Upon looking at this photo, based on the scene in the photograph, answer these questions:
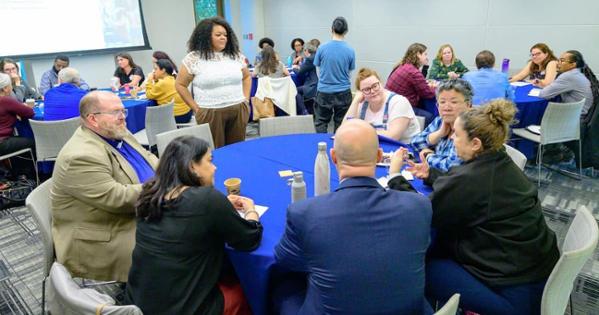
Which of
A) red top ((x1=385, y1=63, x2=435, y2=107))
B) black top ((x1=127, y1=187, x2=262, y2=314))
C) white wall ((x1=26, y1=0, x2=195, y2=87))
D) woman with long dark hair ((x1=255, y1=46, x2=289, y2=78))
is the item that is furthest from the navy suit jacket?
white wall ((x1=26, y1=0, x2=195, y2=87))

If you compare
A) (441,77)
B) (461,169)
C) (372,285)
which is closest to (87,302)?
(372,285)

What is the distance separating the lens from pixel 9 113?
3.93m

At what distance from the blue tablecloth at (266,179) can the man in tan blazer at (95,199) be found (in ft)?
1.62

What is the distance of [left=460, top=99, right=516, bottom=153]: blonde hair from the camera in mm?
1710

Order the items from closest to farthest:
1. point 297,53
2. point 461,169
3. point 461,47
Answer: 1. point 461,169
2. point 461,47
3. point 297,53

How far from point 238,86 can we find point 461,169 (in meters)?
2.24

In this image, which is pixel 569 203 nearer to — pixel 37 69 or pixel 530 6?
pixel 530 6

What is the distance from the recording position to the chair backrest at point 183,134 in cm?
294

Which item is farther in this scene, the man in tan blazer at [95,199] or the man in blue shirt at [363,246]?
the man in tan blazer at [95,199]

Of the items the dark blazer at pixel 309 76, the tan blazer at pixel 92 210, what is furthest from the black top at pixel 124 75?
the tan blazer at pixel 92 210

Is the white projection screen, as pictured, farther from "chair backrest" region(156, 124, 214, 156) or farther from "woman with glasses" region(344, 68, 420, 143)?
"woman with glasses" region(344, 68, 420, 143)

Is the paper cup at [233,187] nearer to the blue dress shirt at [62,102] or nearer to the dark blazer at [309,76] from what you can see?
the blue dress shirt at [62,102]

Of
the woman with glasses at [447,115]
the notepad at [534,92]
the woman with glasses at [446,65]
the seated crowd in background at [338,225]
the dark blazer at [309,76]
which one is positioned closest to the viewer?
the seated crowd in background at [338,225]

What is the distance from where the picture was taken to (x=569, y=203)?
3621mm
